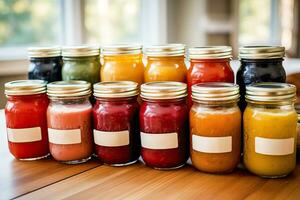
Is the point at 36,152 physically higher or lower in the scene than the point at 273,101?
lower

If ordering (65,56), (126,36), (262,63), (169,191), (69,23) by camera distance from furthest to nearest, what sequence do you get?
1. (126,36)
2. (69,23)
3. (65,56)
4. (262,63)
5. (169,191)

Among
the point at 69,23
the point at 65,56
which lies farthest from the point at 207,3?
the point at 65,56

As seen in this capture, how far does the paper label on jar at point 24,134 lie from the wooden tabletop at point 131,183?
59 millimetres

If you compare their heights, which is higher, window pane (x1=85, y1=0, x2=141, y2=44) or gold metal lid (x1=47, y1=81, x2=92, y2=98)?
window pane (x1=85, y1=0, x2=141, y2=44)

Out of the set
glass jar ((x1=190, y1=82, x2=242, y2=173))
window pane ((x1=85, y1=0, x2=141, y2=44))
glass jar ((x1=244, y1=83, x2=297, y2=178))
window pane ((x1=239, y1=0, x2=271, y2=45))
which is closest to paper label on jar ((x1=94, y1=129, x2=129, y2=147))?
glass jar ((x1=190, y1=82, x2=242, y2=173))

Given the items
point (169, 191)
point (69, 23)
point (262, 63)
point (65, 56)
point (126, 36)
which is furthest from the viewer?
point (126, 36)

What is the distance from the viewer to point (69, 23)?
2152mm

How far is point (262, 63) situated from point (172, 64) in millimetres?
186

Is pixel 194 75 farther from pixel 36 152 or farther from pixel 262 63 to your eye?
pixel 36 152

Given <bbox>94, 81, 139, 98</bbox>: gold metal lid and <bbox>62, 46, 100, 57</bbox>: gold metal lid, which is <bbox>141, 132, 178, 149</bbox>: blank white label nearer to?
<bbox>94, 81, 139, 98</bbox>: gold metal lid

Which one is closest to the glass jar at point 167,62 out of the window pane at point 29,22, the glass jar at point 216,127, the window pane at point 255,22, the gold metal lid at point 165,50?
the gold metal lid at point 165,50

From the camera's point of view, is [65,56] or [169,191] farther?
[65,56]

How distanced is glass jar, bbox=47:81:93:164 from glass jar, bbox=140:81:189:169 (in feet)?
0.42

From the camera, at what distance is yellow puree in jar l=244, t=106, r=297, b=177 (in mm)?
710
